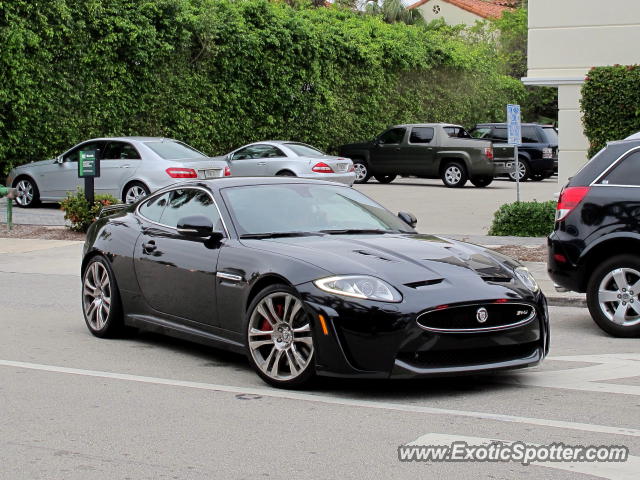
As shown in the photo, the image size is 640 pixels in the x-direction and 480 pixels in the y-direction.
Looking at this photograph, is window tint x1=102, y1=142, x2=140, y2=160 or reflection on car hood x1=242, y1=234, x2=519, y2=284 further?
window tint x1=102, y1=142, x2=140, y2=160

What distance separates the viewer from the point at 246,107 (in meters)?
31.7

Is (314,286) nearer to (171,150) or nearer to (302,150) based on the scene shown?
(171,150)

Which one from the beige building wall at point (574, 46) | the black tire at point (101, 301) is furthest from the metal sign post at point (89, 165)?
the black tire at point (101, 301)

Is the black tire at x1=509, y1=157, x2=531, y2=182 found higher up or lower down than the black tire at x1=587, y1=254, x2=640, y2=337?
higher up

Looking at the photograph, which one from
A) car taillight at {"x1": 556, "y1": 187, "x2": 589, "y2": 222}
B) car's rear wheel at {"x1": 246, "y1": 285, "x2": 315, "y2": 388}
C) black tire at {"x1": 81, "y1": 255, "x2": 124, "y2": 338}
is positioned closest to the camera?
car's rear wheel at {"x1": 246, "y1": 285, "x2": 315, "y2": 388}

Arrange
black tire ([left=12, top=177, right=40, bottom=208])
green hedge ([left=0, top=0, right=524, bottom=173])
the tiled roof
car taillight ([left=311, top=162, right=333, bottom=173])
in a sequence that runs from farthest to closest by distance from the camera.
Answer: the tiled roof
car taillight ([left=311, top=162, right=333, bottom=173])
green hedge ([left=0, top=0, right=524, bottom=173])
black tire ([left=12, top=177, right=40, bottom=208])

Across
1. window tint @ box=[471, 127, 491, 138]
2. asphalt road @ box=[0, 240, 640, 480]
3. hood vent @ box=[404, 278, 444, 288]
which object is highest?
window tint @ box=[471, 127, 491, 138]

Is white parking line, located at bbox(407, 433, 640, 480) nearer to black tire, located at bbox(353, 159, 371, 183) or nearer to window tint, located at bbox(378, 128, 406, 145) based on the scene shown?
window tint, located at bbox(378, 128, 406, 145)

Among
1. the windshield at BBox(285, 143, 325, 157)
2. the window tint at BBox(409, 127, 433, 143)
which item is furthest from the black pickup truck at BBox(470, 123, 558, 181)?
the windshield at BBox(285, 143, 325, 157)

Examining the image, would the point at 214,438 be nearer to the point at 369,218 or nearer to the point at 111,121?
the point at 369,218

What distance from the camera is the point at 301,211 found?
8.33 metres

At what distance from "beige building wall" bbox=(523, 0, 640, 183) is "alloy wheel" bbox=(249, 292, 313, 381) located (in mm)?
13098

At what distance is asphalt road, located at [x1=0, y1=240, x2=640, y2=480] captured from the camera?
5.48 m

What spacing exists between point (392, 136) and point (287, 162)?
24.1ft
